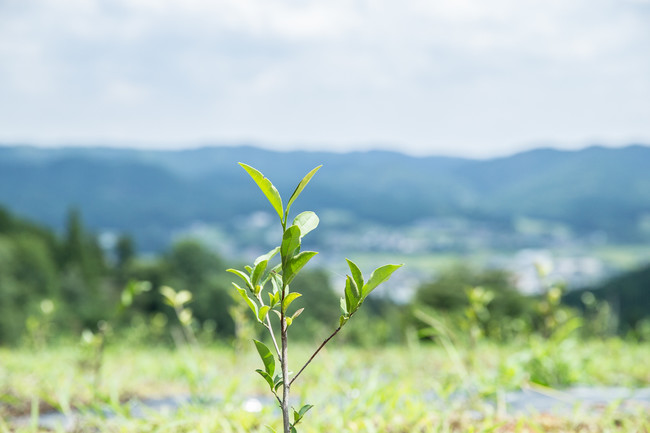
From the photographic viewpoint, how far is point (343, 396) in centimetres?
271

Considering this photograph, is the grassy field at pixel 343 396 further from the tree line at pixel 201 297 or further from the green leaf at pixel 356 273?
the green leaf at pixel 356 273

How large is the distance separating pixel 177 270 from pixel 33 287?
12619 mm

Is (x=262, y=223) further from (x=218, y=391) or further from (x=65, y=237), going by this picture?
(x=218, y=391)

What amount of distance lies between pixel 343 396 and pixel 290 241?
1.91 meters

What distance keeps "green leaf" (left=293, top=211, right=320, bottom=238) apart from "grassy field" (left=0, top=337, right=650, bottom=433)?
41.5 inches

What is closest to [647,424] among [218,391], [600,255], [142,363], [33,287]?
[218,391]

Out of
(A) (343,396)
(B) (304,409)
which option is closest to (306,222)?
(B) (304,409)

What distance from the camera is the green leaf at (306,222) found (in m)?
1.06

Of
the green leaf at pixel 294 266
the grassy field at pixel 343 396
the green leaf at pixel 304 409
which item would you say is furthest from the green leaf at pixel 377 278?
the grassy field at pixel 343 396

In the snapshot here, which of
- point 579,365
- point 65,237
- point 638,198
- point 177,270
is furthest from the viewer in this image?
point 638,198

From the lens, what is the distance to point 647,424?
6.93ft

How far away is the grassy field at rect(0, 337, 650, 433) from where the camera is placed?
7.04 ft

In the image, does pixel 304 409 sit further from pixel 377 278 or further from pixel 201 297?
pixel 201 297

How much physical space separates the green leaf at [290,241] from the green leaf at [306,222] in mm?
20
